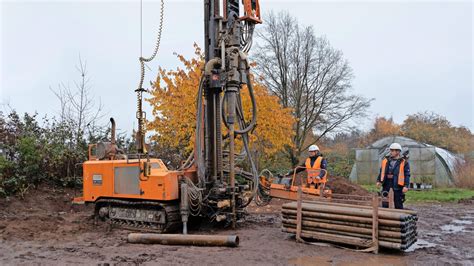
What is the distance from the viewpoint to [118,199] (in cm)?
1023

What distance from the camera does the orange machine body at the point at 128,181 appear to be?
933 centimetres

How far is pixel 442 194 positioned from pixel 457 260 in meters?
13.0

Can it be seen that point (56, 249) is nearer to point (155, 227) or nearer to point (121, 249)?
point (121, 249)

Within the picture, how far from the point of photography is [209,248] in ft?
26.3

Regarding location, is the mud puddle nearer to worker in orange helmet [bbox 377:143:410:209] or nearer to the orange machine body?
worker in orange helmet [bbox 377:143:410:209]

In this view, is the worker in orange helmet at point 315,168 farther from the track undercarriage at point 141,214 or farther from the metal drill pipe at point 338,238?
the track undercarriage at point 141,214

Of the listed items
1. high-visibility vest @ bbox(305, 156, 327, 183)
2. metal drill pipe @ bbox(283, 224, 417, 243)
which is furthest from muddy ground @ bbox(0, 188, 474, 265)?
high-visibility vest @ bbox(305, 156, 327, 183)

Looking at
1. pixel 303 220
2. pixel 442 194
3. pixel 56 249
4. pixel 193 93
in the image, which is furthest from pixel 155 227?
pixel 442 194

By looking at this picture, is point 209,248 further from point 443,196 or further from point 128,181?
point 443,196

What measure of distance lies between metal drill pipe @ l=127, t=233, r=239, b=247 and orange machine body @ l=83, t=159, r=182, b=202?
106 cm

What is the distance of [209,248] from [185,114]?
825cm

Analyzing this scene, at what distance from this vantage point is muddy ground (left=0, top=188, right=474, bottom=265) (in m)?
7.10

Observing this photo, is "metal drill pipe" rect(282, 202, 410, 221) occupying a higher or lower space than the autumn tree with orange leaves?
lower

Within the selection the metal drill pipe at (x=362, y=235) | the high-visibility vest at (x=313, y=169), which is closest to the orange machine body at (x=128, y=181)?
the metal drill pipe at (x=362, y=235)
